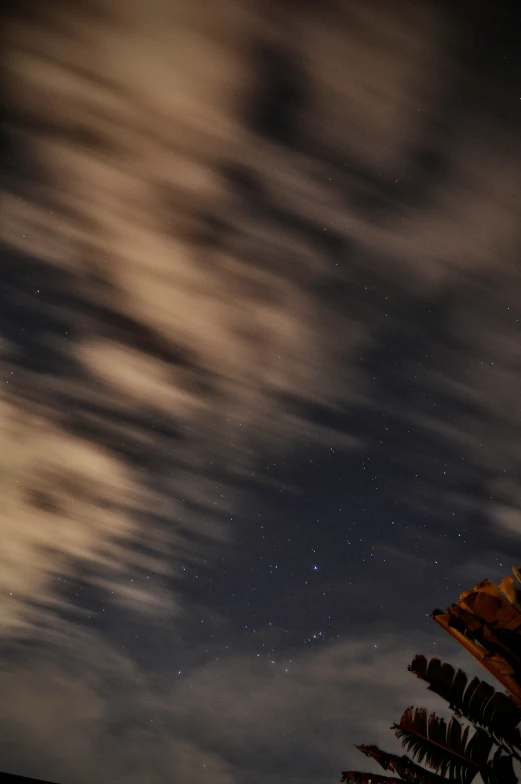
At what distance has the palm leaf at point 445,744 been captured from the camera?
5930 millimetres

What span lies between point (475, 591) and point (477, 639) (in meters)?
0.38

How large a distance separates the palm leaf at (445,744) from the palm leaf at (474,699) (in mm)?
122

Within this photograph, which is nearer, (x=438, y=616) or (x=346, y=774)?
(x=438, y=616)

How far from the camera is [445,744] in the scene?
605cm

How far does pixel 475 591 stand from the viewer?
18.9 feet

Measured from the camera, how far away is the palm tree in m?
5.67

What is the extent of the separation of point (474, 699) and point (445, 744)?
44 centimetres

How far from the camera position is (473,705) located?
6062 millimetres

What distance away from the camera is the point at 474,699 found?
20.0 ft

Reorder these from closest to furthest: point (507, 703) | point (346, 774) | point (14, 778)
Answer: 1. point (14, 778)
2. point (507, 703)
3. point (346, 774)

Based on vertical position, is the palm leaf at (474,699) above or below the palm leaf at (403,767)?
above

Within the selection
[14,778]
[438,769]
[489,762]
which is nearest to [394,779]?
[438,769]

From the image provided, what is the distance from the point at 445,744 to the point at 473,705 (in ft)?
1.31

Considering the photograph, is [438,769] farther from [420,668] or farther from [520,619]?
[520,619]
